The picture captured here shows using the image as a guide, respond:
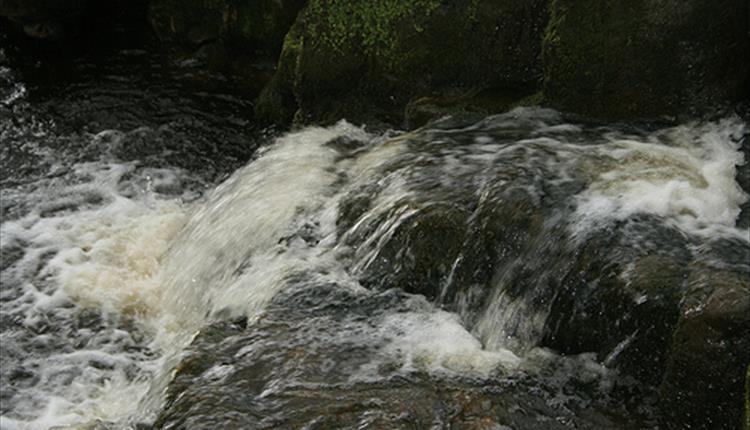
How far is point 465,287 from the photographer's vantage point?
509 centimetres

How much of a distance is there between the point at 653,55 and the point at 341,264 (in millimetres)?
2735

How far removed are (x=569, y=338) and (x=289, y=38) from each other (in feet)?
13.5

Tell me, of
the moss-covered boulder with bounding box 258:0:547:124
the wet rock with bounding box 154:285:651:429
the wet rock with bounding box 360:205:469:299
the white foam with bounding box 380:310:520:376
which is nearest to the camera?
the wet rock with bounding box 154:285:651:429

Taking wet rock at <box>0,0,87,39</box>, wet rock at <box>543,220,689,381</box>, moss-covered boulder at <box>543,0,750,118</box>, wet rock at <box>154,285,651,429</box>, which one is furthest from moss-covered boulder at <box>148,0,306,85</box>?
wet rock at <box>543,220,689,381</box>

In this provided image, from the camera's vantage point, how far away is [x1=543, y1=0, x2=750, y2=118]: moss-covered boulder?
6.41 meters

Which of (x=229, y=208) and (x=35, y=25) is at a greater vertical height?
(x=35, y=25)

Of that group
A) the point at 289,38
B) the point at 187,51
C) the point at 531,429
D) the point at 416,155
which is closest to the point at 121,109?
the point at 187,51

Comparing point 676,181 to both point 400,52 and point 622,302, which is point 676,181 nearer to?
point 622,302

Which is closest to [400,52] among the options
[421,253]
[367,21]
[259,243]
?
[367,21]

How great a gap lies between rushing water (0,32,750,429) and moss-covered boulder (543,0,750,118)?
0.28 m

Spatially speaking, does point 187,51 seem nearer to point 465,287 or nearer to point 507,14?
point 507,14

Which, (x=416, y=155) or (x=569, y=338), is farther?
(x=416, y=155)

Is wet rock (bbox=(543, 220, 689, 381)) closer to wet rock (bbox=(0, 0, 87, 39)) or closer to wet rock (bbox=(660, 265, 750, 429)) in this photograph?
wet rock (bbox=(660, 265, 750, 429))

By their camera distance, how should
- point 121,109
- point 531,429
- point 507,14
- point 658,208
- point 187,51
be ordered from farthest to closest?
point 187,51 → point 121,109 → point 507,14 → point 658,208 → point 531,429
